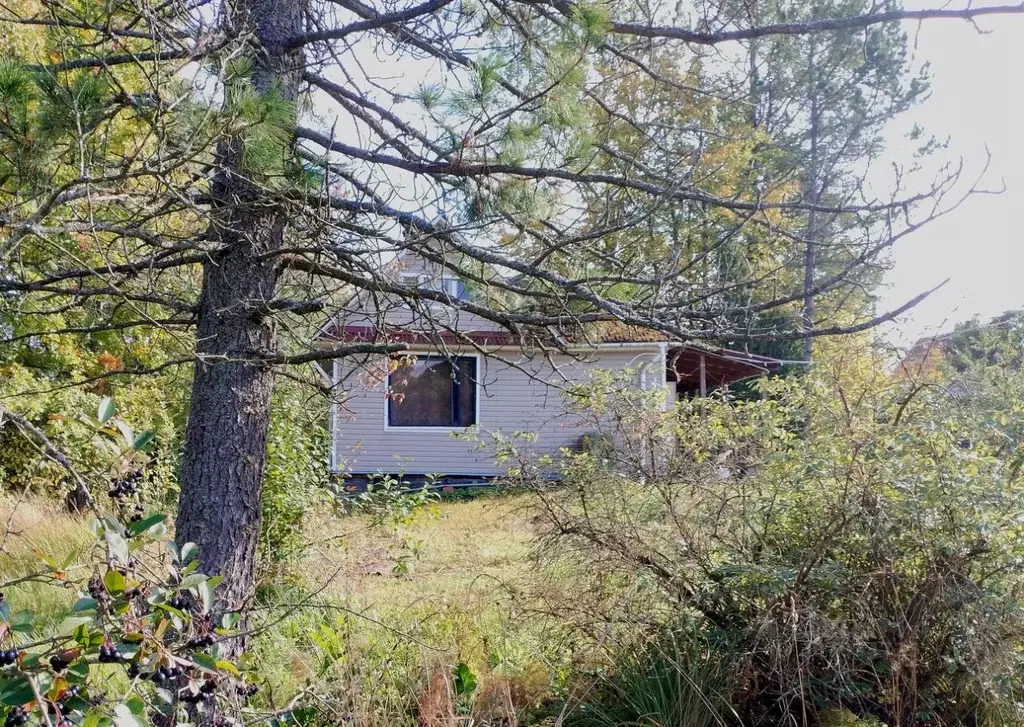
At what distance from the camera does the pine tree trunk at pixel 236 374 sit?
3.62 meters

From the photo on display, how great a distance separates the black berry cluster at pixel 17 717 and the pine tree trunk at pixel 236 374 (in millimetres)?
1941

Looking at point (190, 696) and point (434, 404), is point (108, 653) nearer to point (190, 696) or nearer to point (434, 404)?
point (190, 696)

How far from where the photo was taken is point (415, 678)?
4.21 meters

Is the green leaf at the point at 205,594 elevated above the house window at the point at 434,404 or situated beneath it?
situated beneath

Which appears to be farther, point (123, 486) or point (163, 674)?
point (123, 486)

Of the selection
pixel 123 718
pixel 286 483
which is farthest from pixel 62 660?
pixel 286 483

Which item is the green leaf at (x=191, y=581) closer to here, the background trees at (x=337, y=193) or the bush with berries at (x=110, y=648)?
the bush with berries at (x=110, y=648)

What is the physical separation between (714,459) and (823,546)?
90 centimetres

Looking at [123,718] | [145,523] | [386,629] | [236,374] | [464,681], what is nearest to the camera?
[123,718]

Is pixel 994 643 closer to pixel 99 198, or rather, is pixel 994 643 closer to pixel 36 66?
pixel 99 198

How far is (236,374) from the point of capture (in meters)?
3.74

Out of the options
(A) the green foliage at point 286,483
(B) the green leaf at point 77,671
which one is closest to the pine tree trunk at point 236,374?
(B) the green leaf at point 77,671

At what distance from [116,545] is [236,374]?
6.96 ft

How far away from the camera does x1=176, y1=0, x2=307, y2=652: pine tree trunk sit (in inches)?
143
